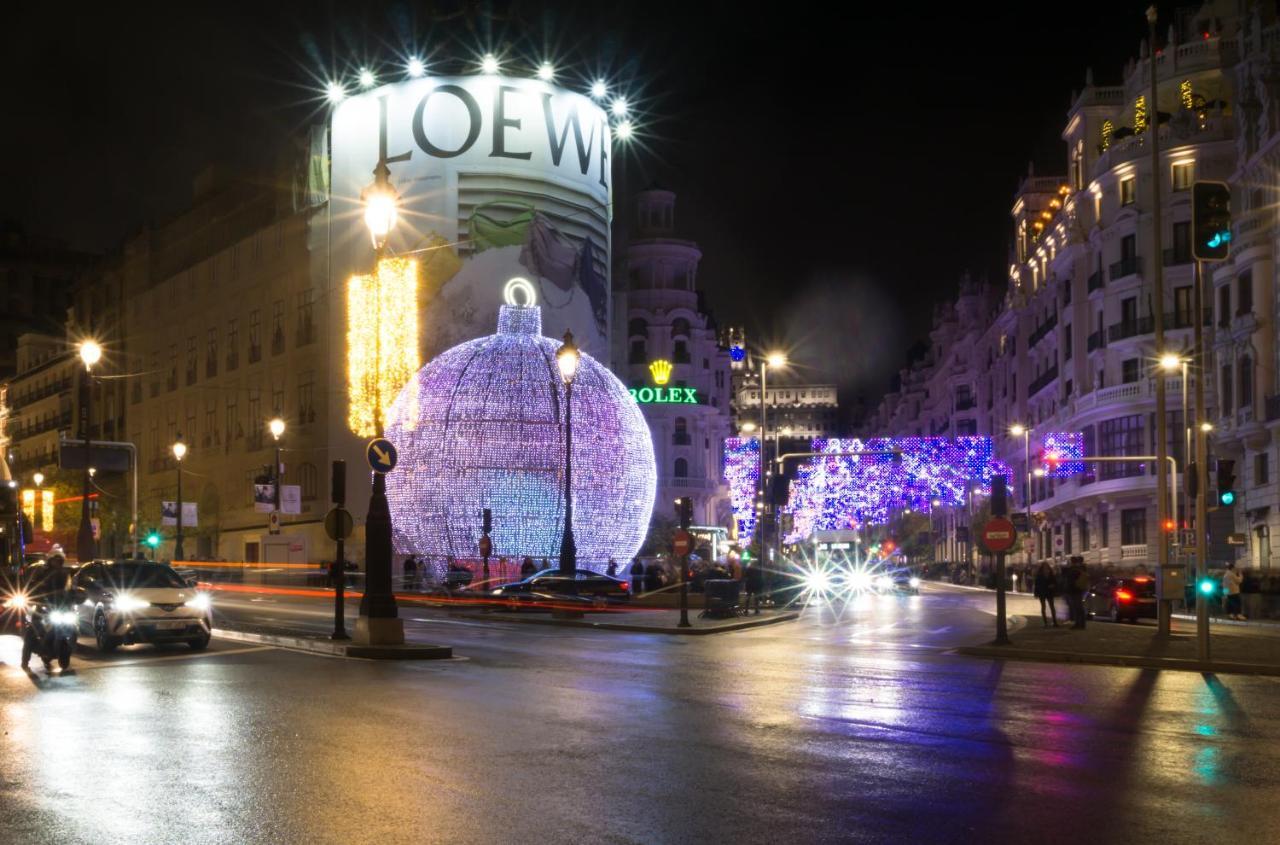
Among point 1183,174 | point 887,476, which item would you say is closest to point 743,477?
point 887,476

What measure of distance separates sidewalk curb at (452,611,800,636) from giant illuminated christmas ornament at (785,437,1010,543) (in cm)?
3010

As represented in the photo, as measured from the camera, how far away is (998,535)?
24.5 meters

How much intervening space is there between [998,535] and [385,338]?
137 feet

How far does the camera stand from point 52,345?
111 m

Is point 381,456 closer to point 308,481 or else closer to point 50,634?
point 50,634

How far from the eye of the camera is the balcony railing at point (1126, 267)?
59.2 meters

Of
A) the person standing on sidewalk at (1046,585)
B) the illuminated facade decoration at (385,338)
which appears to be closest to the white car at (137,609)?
the person standing on sidewalk at (1046,585)

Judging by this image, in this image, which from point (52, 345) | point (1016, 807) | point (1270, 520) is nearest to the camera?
point (1016, 807)

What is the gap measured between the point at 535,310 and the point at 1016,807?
47.5m

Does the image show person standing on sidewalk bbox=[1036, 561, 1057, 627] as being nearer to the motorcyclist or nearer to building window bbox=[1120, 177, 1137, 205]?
the motorcyclist

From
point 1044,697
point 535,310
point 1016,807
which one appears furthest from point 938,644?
point 535,310

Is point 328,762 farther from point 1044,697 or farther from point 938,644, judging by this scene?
point 938,644

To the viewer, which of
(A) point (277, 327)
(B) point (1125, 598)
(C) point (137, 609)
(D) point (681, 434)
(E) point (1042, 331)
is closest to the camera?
(C) point (137, 609)

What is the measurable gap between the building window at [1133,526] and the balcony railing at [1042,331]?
13.4 metres
